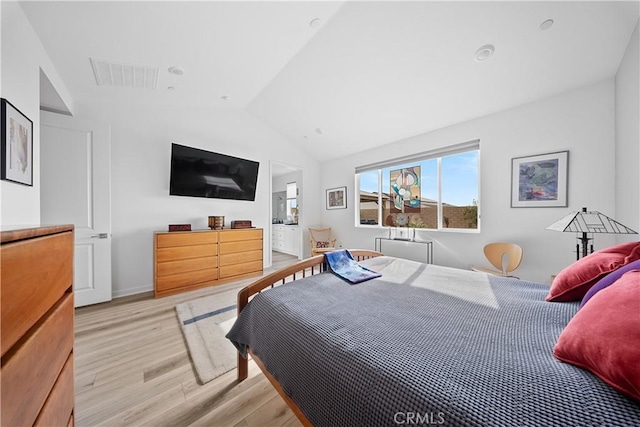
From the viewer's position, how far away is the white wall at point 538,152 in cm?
229

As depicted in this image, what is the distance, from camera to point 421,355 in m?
0.82

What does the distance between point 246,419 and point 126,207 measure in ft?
10.4

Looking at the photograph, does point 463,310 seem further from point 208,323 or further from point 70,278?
point 208,323

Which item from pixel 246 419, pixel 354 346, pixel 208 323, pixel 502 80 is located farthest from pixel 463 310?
pixel 502 80

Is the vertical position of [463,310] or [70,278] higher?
[70,278]

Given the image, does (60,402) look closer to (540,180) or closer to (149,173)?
(149,173)

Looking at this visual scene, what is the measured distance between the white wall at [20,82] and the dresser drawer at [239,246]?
79.1 inches

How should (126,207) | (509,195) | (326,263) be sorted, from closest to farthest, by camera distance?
(326,263)
(509,195)
(126,207)

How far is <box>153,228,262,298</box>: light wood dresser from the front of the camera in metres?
3.02

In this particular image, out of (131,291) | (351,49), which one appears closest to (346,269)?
(351,49)

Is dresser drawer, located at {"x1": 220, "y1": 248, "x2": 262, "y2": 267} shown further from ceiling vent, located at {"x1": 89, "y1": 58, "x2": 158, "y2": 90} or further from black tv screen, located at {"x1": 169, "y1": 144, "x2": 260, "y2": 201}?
ceiling vent, located at {"x1": 89, "y1": 58, "x2": 158, "y2": 90}

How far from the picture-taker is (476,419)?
0.56 m

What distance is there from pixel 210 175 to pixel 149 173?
0.81 meters

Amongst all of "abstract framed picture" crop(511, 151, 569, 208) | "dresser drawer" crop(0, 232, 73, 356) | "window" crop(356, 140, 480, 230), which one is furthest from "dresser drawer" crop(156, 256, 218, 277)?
"abstract framed picture" crop(511, 151, 569, 208)
